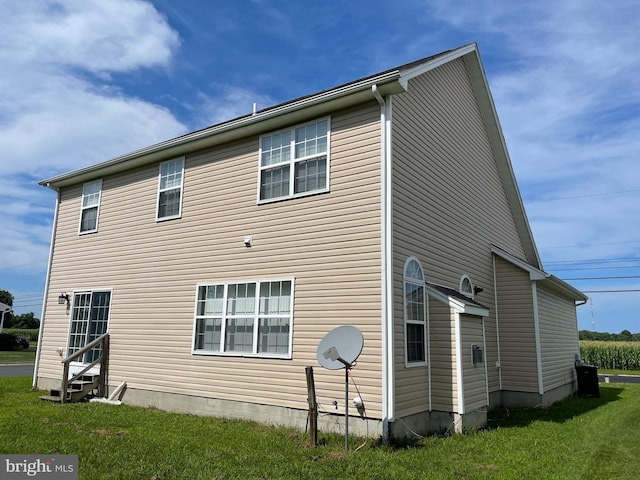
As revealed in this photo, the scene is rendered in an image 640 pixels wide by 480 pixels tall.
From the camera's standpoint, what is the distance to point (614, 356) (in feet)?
107

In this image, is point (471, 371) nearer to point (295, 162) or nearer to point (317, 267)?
point (317, 267)

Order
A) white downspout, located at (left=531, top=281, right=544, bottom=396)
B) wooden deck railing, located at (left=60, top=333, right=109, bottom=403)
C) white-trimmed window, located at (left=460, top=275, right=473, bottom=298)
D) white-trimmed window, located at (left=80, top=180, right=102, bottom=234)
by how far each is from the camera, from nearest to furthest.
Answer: white-trimmed window, located at (left=460, top=275, right=473, bottom=298)
wooden deck railing, located at (left=60, top=333, right=109, bottom=403)
white downspout, located at (left=531, top=281, right=544, bottom=396)
white-trimmed window, located at (left=80, top=180, right=102, bottom=234)

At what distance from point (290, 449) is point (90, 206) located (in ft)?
33.5

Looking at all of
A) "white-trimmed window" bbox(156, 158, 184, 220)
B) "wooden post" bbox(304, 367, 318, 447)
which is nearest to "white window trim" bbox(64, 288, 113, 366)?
"white-trimmed window" bbox(156, 158, 184, 220)

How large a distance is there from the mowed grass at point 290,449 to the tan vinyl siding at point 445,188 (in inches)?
59.9

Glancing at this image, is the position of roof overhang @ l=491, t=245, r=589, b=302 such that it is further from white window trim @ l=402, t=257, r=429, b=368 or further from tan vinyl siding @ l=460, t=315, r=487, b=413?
white window trim @ l=402, t=257, r=429, b=368

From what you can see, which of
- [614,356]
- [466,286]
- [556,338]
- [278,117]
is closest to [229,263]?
[278,117]

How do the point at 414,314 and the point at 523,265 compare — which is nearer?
the point at 414,314

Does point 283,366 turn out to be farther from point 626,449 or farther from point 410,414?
point 626,449

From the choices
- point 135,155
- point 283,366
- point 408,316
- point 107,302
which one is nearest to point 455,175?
point 408,316

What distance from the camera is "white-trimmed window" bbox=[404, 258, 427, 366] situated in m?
8.47

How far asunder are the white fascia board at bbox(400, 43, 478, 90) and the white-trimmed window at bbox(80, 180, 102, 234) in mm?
9549

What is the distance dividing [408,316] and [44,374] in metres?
11.2

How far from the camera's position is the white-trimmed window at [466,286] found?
1129 centimetres
